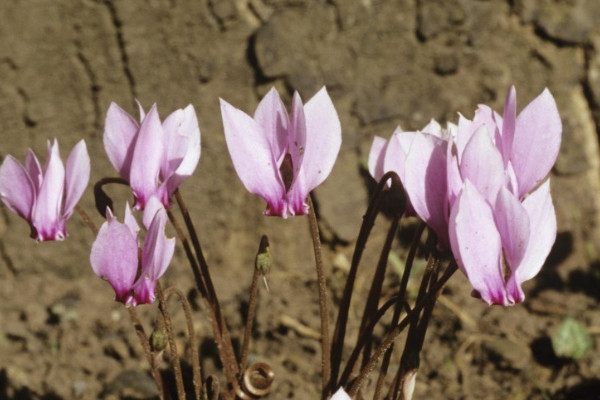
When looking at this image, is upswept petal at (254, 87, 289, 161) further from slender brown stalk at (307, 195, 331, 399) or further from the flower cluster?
the flower cluster

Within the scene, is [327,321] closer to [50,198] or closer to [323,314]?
[323,314]

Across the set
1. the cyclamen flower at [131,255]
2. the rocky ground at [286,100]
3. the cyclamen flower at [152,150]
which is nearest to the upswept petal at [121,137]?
the cyclamen flower at [152,150]

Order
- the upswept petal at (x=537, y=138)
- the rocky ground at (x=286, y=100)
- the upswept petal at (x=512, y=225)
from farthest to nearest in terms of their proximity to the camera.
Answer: the rocky ground at (x=286, y=100)
the upswept petal at (x=537, y=138)
the upswept petal at (x=512, y=225)

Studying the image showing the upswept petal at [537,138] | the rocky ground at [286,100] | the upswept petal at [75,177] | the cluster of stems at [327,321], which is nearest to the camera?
the upswept petal at [537,138]

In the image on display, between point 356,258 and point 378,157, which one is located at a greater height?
point 378,157

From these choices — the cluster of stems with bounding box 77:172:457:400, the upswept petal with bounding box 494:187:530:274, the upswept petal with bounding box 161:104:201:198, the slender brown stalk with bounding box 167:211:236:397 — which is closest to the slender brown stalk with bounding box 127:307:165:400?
the cluster of stems with bounding box 77:172:457:400

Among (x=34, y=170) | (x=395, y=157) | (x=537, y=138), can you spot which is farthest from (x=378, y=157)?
(x=34, y=170)

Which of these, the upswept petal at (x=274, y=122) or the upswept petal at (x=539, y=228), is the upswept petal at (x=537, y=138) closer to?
the upswept petal at (x=539, y=228)
